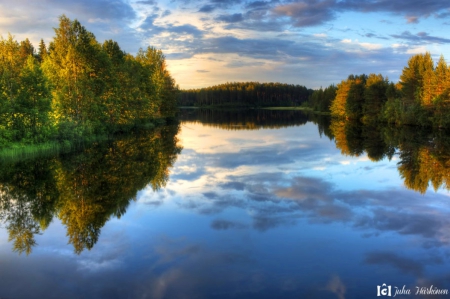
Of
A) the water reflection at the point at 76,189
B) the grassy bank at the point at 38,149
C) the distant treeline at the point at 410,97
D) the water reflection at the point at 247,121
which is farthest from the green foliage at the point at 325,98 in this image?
the water reflection at the point at 76,189

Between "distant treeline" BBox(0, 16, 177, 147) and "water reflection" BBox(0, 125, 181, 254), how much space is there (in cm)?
436

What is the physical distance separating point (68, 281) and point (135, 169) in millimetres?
13436

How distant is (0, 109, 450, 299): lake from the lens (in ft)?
26.2

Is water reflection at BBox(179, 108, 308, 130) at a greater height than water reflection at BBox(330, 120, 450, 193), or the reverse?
water reflection at BBox(179, 108, 308, 130)

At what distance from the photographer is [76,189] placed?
16.0m

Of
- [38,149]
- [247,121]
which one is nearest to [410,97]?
[247,121]

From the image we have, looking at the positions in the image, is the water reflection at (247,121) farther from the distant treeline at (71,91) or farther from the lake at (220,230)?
the lake at (220,230)

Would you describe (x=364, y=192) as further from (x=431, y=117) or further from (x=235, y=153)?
(x=431, y=117)

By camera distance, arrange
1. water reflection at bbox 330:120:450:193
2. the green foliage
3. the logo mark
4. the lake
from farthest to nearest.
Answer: the green foliage
water reflection at bbox 330:120:450:193
the lake
the logo mark

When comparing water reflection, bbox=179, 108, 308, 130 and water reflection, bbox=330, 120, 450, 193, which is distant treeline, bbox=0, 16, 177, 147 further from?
water reflection, bbox=330, 120, 450, 193

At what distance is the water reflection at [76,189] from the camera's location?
38.0 ft

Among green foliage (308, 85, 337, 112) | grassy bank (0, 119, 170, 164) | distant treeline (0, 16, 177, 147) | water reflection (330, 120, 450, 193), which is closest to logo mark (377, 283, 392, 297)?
water reflection (330, 120, 450, 193)

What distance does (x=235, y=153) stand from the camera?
29719 mm

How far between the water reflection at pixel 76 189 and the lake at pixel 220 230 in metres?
0.06
